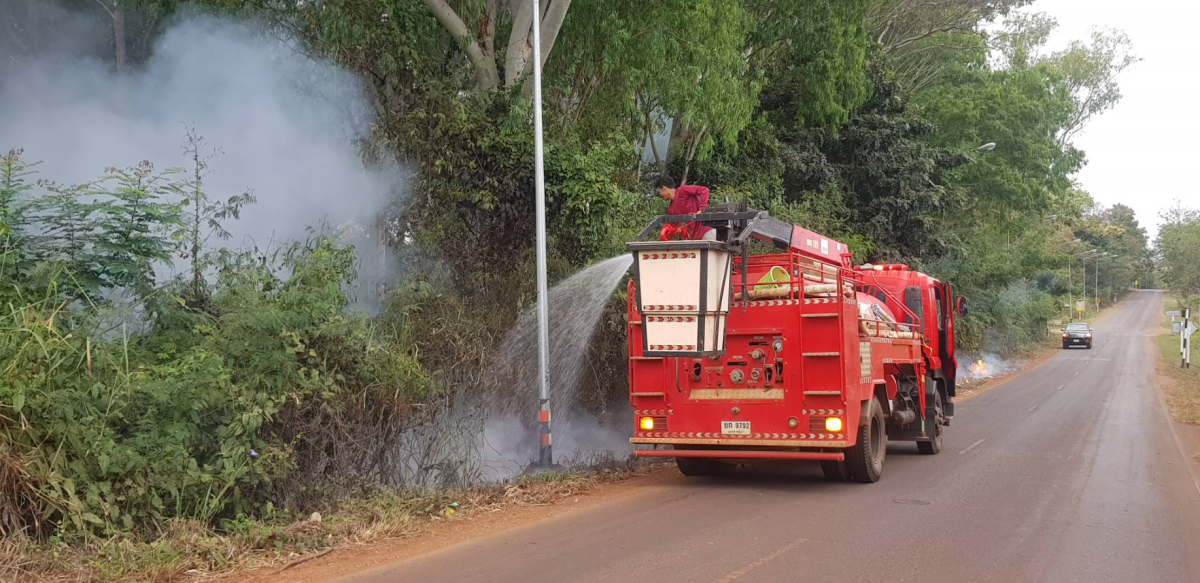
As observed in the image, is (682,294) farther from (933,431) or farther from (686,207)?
(933,431)

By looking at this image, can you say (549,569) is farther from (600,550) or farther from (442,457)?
(442,457)

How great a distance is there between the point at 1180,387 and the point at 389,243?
82.1 ft

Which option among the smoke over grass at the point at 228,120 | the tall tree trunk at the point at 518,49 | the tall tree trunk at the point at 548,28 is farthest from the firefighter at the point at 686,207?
the smoke over grass at the point at 228,120

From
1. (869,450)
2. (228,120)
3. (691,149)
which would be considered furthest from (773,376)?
(691,149)

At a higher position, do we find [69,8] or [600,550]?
[69,8]

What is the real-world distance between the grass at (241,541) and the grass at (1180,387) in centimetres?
1637

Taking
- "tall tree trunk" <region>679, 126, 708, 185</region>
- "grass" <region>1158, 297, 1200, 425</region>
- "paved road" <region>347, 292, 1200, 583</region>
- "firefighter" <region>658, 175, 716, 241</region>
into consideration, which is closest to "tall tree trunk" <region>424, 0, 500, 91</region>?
"firefighter" <region>658, 175, 716, 241</region>

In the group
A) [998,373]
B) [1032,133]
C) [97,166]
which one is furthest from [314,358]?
[998,373]

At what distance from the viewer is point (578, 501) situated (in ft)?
28.5

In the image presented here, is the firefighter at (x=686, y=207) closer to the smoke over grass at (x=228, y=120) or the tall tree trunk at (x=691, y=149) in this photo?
the smoke over grass at (x=228, y=120)

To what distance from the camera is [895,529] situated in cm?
730

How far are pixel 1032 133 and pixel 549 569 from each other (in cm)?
2971

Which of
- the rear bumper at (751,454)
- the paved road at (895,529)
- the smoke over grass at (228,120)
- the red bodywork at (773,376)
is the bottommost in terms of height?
the paved road at (895,529)

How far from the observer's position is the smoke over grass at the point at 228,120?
35.3ft
